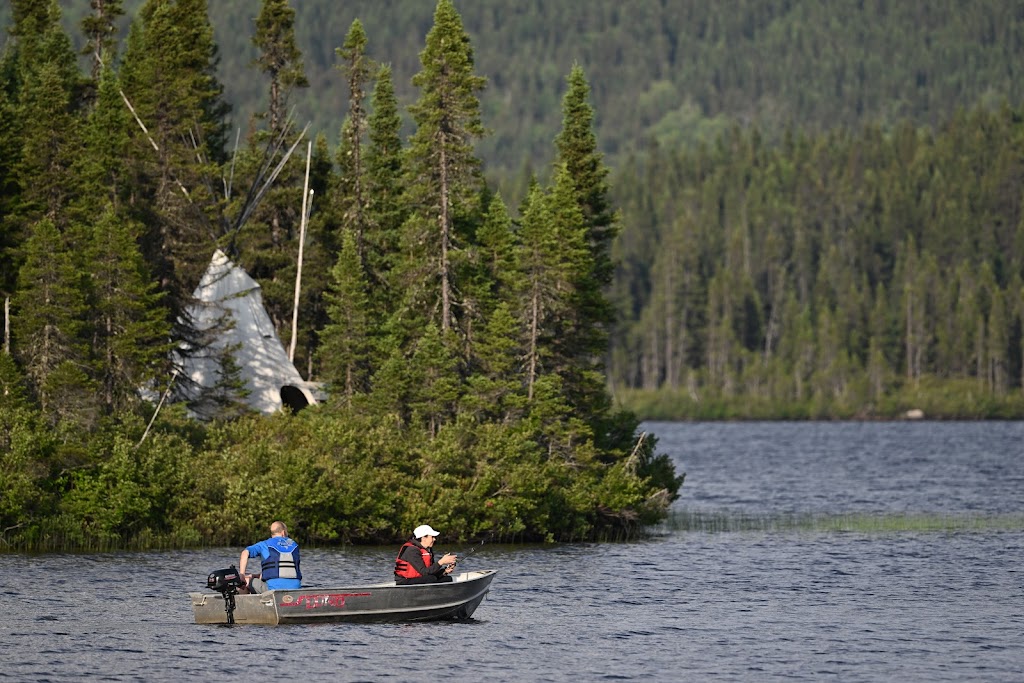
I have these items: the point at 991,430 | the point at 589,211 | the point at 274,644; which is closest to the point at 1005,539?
the point at 589,211

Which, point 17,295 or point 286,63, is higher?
point 286,63

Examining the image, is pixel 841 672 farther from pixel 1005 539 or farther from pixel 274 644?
pixel 1005 539

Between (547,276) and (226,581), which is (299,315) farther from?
(226,581)

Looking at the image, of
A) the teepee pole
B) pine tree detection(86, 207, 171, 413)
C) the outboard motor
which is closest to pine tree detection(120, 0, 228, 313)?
the teepee pole

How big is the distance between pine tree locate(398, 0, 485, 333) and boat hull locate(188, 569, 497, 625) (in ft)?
74.9

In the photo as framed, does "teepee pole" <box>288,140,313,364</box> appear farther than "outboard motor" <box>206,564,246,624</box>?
Yes

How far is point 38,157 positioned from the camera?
2350 inches

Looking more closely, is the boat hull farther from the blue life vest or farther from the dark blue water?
the blue life vest

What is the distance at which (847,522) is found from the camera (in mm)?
63562

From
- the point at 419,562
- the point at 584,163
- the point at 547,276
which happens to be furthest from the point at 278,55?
the point at 419,562

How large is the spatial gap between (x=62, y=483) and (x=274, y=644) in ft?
54.9

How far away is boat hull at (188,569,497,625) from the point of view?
35781 mm

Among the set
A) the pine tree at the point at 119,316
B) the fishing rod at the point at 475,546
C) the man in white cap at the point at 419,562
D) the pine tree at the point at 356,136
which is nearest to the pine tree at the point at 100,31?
the pine tree at the point at 356,136

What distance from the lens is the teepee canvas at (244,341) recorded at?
67250mm
